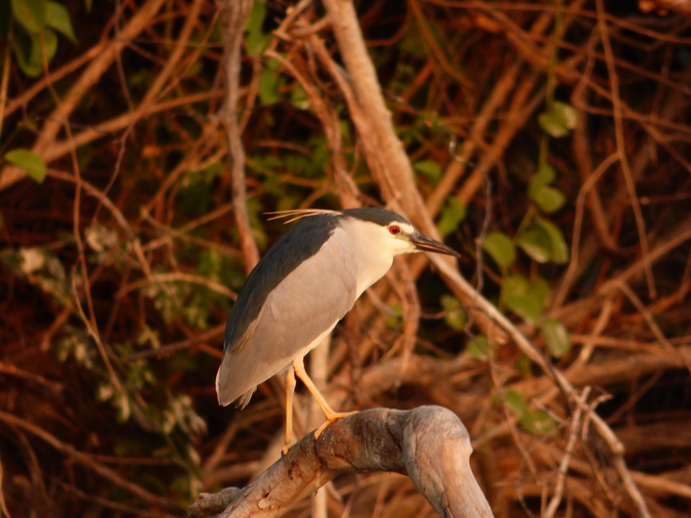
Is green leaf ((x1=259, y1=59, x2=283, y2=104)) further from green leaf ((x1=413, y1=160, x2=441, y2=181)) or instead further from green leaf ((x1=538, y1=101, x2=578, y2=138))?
green leaf ((x1=538, y1=101, x2=578, y2=138))

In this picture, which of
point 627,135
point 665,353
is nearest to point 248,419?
point 665,353

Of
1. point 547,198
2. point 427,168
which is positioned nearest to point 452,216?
point 427,168

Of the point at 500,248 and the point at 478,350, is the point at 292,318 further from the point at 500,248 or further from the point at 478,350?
the point at 500,248

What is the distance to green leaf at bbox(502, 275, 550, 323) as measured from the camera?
297 cm

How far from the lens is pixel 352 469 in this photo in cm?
149

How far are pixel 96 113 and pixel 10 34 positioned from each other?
784 mm

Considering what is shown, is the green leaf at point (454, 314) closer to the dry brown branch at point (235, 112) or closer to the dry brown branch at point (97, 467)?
the dry brown branch at point (235, 112)

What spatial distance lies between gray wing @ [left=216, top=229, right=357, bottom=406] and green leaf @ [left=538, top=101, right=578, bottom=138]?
1.45m

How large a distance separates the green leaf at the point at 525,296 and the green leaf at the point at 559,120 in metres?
0.52

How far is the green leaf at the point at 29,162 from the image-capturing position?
2439 mm

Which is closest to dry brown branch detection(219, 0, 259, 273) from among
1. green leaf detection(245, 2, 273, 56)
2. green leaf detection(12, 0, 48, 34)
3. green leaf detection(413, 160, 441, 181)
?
green leaf detection(245, 2, 273, 56)

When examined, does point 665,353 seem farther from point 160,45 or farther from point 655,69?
point 160,45

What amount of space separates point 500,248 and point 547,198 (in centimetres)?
24

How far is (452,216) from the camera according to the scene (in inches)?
122
